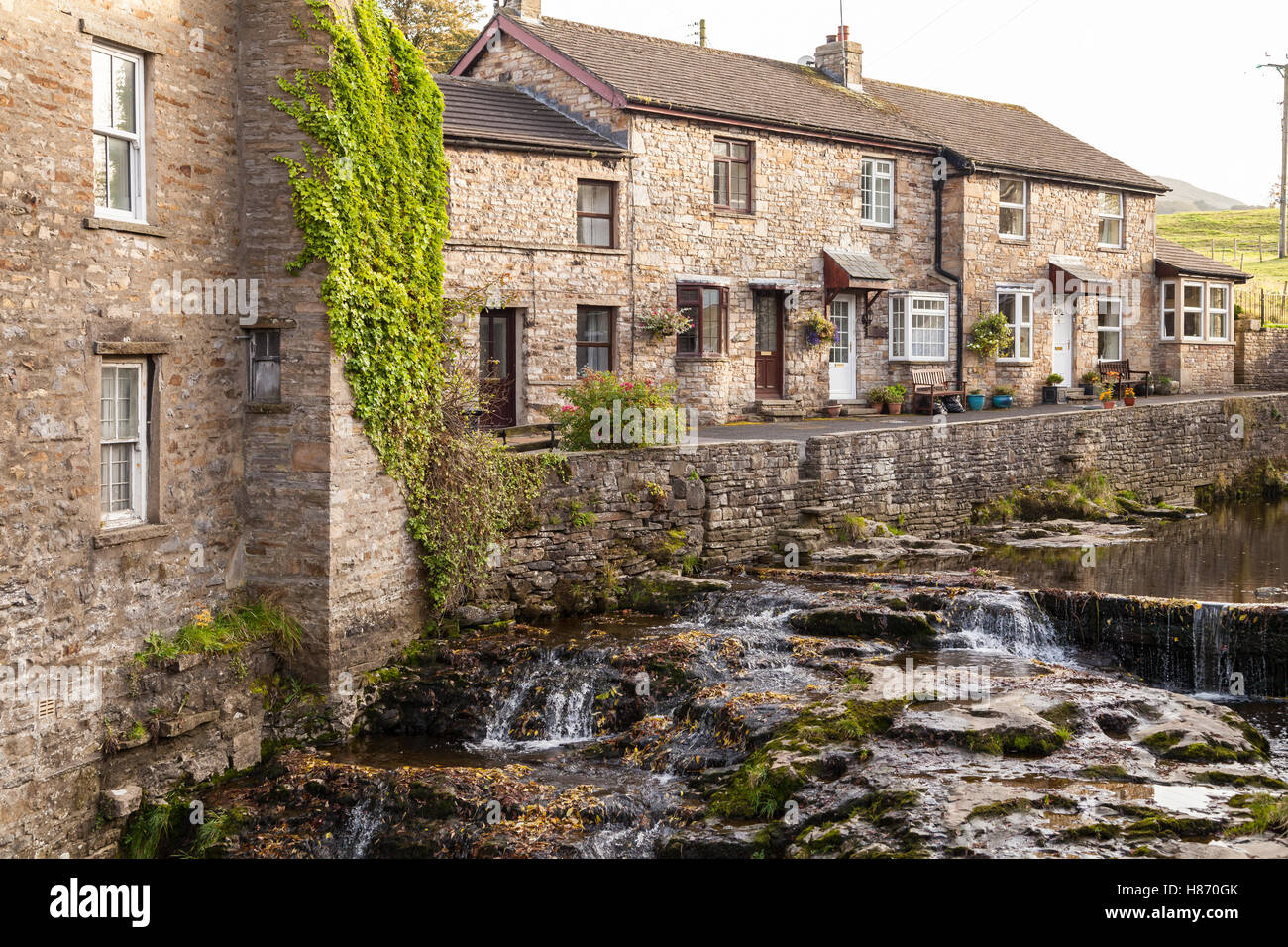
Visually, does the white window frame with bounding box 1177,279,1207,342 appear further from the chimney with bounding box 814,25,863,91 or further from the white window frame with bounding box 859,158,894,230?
the chimney with bounding box 814,25,863,91

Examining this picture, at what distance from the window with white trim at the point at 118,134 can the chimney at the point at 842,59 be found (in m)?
22.1

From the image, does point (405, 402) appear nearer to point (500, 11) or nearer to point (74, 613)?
point (74, 613)

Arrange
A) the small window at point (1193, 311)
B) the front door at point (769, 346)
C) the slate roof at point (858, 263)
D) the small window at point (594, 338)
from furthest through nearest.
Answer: the small window at point (1193, 311)
the slate roof at point (858, 263)
the front door at point (769, 346)
the small window at point (594, 338)

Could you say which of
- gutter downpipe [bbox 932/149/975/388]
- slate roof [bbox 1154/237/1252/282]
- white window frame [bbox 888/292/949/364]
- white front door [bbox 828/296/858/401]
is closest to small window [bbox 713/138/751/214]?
white front door [bbox 828/296/858/401]

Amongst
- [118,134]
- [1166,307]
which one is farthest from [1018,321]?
[118,134]

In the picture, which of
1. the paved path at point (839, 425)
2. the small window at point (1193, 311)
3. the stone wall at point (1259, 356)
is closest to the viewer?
the paved path at point (839, 425)

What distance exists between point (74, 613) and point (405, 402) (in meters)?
4.22

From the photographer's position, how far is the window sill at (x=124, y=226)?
10305 millimetres

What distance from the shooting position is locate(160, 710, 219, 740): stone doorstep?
10.8 meters

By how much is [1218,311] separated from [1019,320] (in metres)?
8.82

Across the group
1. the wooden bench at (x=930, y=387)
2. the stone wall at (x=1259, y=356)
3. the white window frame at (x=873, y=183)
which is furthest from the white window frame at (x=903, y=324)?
the stone wall at (x=1259, y=356)

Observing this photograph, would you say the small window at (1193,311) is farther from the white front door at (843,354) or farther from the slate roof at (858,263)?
the white front door at (843,354)

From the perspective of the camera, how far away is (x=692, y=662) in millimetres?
13031

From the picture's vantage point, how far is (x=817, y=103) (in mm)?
27688
